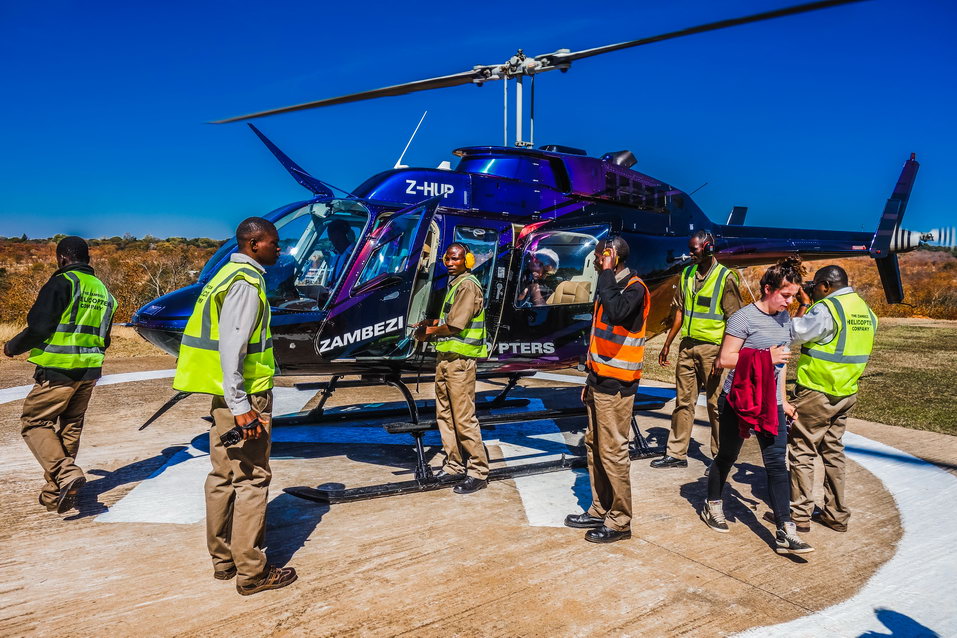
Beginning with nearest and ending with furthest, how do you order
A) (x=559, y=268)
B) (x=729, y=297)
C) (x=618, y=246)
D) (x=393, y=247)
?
(x=618, y=246) → (x=393, y=247) → (x=729, y=297) → (x=559, y=268)

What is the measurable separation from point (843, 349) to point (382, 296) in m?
3.46

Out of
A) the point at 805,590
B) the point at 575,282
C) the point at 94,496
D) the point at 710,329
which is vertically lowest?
the point at 805,590

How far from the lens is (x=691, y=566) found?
3842 mm

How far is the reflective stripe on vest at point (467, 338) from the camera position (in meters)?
5.21

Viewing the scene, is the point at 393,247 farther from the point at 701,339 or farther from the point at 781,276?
the point at 781,276

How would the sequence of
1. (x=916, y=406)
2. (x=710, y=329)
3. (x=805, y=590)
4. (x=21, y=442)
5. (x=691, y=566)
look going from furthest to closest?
(x=916, y=406) → (x=21, y=442) → (x=710, y=329) → (x=691, y=566) → (x=805, y=590)

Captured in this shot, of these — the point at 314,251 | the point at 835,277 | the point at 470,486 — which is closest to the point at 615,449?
the point at 470,486

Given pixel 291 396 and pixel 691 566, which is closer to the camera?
pixel 691 566

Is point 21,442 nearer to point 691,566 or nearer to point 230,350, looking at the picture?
point 230,350

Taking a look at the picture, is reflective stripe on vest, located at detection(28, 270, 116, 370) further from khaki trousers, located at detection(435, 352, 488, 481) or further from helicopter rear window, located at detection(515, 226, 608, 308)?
helicopter rear window, located at detection(515, 226, 608, 308)

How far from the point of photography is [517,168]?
21.6 feet

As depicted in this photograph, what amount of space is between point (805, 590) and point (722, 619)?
670 mm

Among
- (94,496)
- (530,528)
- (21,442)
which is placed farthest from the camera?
(21,442)

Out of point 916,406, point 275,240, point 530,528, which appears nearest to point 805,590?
point 530,528
